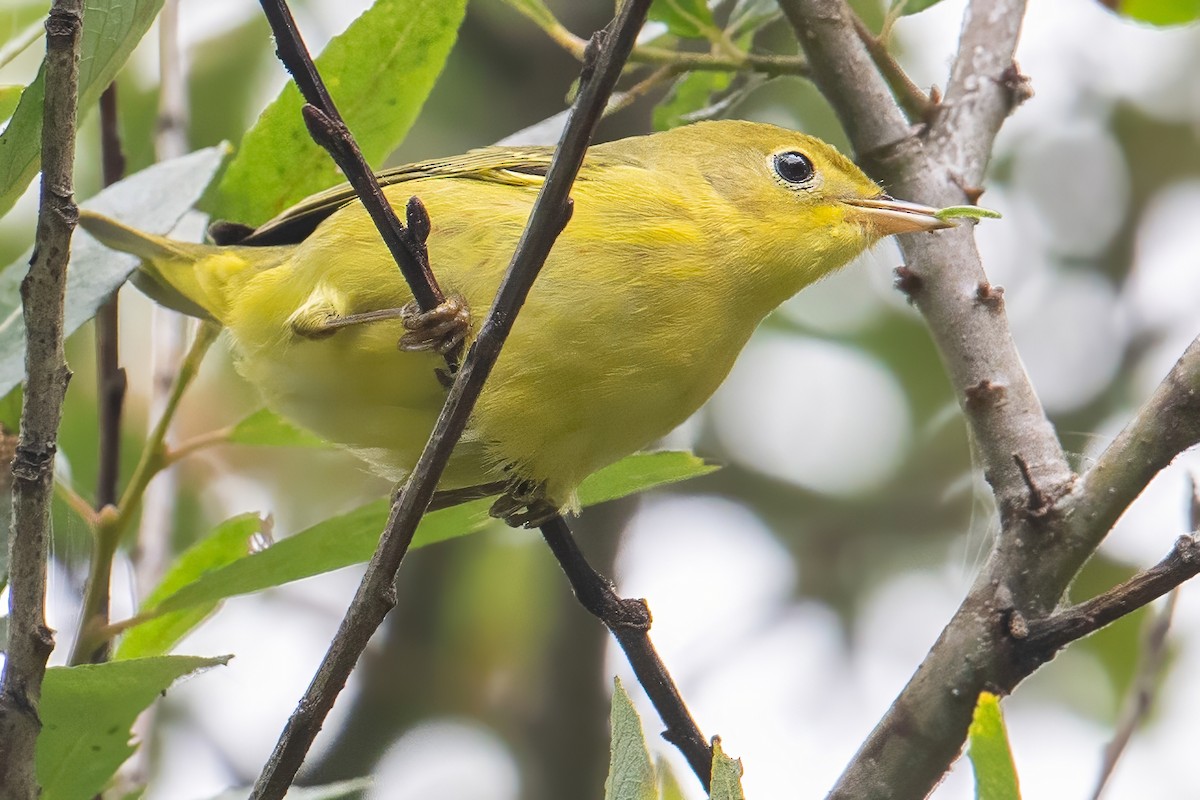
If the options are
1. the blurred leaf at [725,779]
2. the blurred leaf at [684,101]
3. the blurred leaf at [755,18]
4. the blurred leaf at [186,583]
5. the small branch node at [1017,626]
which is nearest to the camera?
the blurred leaf at [725,779]

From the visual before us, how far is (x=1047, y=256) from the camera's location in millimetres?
5867

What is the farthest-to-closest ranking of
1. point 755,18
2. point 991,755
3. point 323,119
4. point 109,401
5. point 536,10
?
point 755,18 < point 536,10 < point 109,401 < point 323,119 < point 991,755

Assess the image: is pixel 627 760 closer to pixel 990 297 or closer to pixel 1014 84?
pixel 990 297

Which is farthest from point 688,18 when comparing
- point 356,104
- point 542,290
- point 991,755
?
point 991,755

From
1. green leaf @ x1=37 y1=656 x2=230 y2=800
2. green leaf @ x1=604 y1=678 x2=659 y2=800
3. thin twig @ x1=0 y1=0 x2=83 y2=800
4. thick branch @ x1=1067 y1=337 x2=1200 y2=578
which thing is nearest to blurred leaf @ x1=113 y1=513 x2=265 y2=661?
green leaf @ x1=37 y1=656 x2=230 y2=800

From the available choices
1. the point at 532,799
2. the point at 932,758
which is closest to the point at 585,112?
the point at 932,758

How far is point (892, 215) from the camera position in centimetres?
278

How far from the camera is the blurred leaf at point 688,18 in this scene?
3000mm

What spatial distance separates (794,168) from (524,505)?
107 centimetres

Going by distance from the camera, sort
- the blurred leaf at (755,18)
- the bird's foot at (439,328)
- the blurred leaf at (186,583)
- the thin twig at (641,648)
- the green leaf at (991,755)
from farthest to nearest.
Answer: the blurred leaf at (755,18), the blurred leaf at (186,583), the bird's foot at (439,328), the thin twig at (641,648), the green leaf at (991,755)

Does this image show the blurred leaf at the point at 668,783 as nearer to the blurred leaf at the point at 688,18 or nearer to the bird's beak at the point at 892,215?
the bird's beak at the point at 892,215

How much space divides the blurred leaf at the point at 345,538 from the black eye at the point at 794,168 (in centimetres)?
86

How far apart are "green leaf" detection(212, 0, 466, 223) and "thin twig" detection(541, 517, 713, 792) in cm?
97

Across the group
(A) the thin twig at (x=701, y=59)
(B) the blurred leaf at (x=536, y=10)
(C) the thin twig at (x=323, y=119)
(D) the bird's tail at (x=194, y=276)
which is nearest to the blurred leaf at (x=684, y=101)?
(A) the thin twig at (x=701, y=59)
